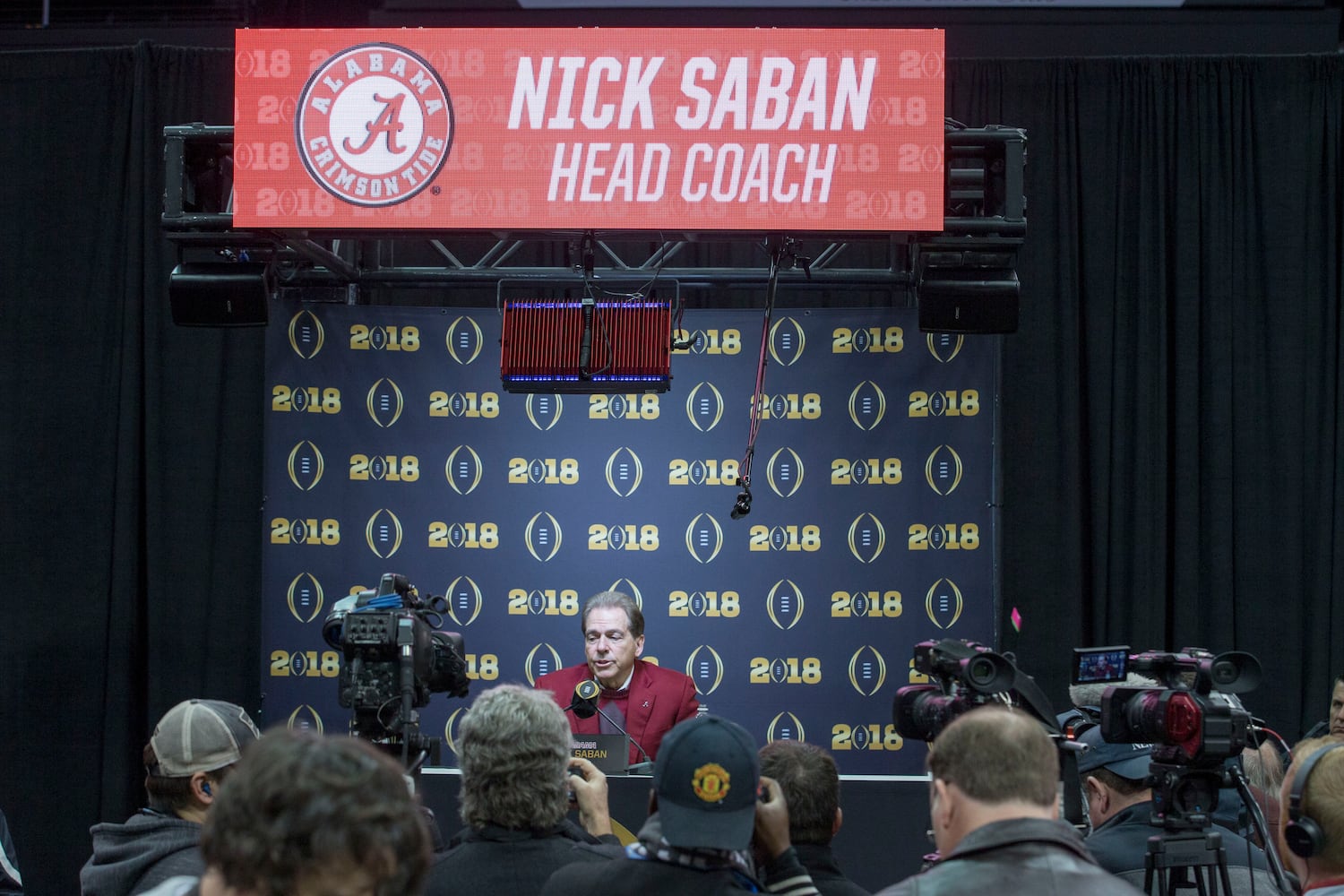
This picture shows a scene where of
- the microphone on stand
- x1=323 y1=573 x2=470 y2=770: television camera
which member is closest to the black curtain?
the microphone on stand

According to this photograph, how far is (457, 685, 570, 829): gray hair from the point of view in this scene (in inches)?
92.4

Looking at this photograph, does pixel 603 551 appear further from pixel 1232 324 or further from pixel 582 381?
pixel 1232 324

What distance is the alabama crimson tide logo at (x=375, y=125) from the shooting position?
4512 millimetres

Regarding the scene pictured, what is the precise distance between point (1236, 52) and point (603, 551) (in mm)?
3723

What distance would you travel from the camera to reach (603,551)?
221 inches

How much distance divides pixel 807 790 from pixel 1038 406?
3910mm

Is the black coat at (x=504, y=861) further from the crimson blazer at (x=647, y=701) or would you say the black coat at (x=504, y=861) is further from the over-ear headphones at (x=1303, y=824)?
the crimson blazer at (x=647, y=701)

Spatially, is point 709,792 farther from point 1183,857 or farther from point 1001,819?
point 1183,857

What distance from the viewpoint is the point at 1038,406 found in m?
5.91

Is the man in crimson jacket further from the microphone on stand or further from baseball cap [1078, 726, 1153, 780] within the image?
baseball cap [1078, 726, 1153, 780]

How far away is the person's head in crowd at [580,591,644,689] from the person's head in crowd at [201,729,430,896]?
3.32 meters

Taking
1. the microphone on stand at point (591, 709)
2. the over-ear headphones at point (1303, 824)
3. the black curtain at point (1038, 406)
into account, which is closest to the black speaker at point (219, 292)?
the black curtain at point (1038, 406)

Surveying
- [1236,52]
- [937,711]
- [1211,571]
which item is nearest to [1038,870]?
[937,711]

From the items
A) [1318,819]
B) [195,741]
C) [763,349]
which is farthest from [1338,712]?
[195,741]
